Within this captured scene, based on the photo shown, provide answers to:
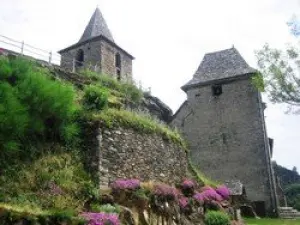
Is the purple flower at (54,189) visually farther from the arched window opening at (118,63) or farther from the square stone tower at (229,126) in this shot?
the arched window opening at (118,63)

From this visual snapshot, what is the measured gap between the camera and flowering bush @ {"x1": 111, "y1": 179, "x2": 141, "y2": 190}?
1160cm

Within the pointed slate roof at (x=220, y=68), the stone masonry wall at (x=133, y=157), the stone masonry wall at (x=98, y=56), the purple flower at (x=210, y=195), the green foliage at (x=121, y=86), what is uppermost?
the stone masonry wall at (x=98, y=56)

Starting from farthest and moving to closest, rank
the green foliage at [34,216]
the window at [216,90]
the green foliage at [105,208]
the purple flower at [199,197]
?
1. the window at [216,90]
2. the purple flower at [199,197]
3. the green foliage at [105,208]
4. the green foliage at [34,216]

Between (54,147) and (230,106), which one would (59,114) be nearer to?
(54,147)

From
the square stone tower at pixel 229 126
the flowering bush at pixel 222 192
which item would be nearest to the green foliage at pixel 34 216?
the flowering bush at pixel 222 192

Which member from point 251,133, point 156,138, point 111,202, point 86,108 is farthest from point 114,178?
point 251,133

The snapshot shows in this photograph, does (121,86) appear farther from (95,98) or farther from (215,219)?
(215,219)

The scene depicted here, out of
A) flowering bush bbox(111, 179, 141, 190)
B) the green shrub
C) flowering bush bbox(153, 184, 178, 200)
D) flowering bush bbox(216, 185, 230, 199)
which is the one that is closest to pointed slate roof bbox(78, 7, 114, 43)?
flowering bush bbox(216, 185, 230, 199)

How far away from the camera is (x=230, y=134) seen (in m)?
28.8

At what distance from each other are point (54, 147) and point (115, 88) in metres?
11.5

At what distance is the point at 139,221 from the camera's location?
11.4 metres

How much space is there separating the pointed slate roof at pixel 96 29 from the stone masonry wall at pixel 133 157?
2032 centimetres

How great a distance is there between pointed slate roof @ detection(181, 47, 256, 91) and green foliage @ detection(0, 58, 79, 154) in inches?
780

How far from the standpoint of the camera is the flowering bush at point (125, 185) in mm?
11602
